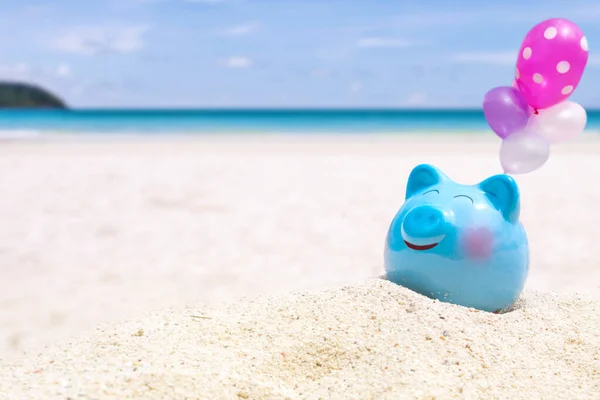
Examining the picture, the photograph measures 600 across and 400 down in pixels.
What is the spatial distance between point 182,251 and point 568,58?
381 cm

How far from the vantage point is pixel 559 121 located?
4262 millimetres

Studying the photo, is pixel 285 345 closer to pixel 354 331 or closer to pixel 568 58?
pixel 354 331

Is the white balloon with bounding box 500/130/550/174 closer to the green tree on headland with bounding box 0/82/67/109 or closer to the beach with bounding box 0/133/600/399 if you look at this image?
the beach with bounding box 0/133/600/399

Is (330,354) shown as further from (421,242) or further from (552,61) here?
(552,61)

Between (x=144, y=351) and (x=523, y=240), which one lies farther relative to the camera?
(x=523, y=240)

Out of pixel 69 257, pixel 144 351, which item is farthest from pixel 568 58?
pixel 69 257

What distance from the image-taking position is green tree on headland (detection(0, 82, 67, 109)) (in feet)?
228

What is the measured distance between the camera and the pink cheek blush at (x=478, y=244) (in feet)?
12.3

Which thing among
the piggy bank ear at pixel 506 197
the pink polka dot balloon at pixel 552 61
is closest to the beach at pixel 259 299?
the piggy bank ear at pixel 506 197

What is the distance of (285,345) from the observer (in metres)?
3.39

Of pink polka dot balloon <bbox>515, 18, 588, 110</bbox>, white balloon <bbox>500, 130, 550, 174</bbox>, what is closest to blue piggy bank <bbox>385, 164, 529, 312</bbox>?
white balloon <bbox>500, 130, 550, 174</bbox>

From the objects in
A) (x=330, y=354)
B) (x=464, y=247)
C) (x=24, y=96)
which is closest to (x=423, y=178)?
(x=464, y=247)

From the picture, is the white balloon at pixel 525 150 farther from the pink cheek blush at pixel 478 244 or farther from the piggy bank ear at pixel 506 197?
the pink cheek blush at pixel 478 244

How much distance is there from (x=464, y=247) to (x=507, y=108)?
108cm
